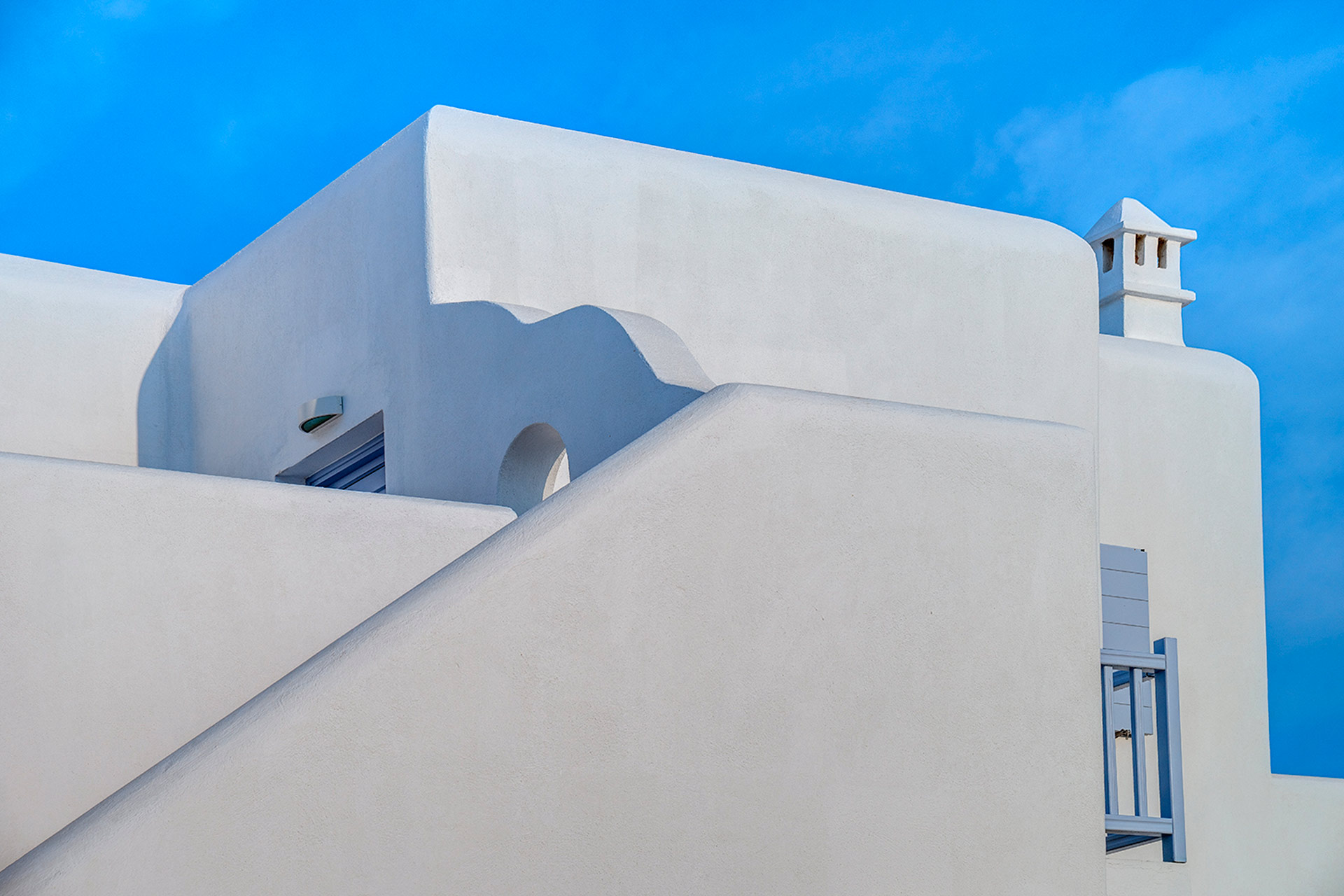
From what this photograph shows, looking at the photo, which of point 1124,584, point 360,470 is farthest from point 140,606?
point 1124,584

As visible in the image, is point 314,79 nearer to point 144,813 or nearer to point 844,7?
point 844,7

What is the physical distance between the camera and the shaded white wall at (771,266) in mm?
9961

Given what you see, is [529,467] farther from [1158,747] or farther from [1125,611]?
[1125,611]

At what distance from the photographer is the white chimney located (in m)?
15.3

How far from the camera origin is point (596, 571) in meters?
5.08

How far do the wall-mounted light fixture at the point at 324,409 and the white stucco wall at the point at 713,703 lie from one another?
5.79 metres

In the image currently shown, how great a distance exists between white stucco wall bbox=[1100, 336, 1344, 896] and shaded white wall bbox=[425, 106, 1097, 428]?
60.3 inches

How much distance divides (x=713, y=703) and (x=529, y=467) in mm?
4040

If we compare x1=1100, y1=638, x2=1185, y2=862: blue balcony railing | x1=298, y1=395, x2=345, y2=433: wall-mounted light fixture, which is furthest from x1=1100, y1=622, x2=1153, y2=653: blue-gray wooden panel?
x1=298, y1=395, x2=345, y2=433: wall-mounted light fixture

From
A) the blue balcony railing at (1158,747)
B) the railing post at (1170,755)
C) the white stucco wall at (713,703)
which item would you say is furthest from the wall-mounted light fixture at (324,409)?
the railing post at (1170,755)

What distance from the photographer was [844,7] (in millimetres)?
156125

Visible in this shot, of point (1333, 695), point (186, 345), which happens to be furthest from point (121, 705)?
point (1333, 695)

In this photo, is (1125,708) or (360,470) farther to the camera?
(1125,708)

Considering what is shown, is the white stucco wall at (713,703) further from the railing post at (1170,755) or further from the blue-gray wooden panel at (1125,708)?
the blue-gray wooden panel at (1125,708)
